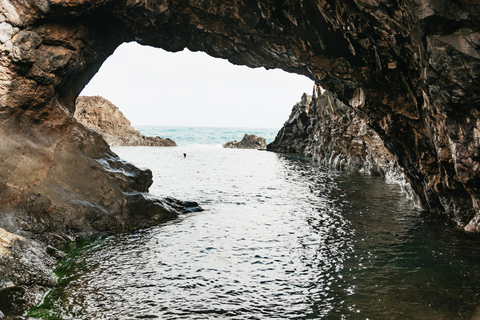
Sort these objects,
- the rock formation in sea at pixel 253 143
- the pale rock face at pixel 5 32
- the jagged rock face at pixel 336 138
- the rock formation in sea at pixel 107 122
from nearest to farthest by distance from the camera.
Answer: the pale rock face at pixel 5 32, the jagged rock face at pixel 336 138, the rock formation in sea at pixel 253 143, the rock formation in sea at pixel 107 122

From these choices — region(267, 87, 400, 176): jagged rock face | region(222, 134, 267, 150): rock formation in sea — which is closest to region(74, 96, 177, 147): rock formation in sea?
region(222, 134, 267, 150): rock formation in sea

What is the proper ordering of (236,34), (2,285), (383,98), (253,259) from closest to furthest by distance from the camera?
1. (2,285)
2. (253,259)
3. (383,98)
4. (236,34)

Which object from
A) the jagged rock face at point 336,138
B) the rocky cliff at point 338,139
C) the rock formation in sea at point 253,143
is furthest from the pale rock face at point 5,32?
the rock formation in sea at point 253,143

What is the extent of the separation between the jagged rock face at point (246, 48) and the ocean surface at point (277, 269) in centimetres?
300

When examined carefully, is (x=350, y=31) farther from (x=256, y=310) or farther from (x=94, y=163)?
(x=94, y=163)

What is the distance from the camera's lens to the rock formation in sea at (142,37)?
14898mm

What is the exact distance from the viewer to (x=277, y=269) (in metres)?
12.7

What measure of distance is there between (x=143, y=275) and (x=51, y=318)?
323cm

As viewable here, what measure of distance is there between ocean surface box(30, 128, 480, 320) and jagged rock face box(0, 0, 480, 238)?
9.83ft

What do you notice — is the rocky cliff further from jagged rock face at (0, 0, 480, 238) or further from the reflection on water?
the reflection on water

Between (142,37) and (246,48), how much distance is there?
262 inches

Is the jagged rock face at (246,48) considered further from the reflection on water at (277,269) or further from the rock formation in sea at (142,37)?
the reflection on water at (277,269)

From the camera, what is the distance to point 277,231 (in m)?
17.8

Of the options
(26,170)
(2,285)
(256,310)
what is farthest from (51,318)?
(26,170)
